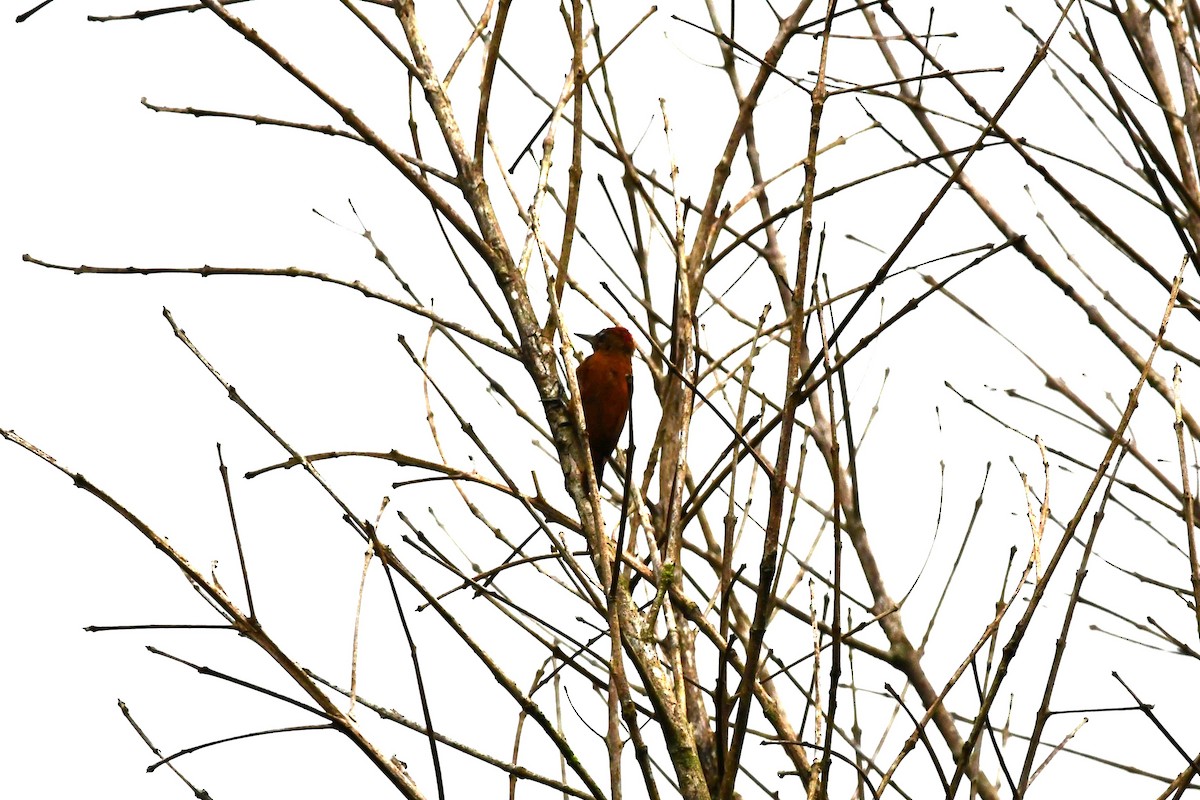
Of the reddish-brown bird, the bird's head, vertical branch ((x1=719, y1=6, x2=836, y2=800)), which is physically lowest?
vertical branch ((x1=719, y1=6, x2=836, y2=800))

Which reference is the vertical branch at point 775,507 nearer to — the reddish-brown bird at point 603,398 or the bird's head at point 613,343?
the reddish-brown bird at point 603,398

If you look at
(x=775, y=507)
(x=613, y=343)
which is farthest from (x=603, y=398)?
(x=775, y=507)

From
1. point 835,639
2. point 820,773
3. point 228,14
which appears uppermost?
point 228,14

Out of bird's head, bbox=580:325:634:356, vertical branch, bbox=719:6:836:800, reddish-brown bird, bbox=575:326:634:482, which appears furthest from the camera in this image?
bird's head, bbox=580:325:634:356

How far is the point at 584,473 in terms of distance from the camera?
2523 millimetres

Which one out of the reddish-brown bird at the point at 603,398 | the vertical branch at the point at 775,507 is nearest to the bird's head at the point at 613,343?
the reddish-brown bird at the point at 603,398

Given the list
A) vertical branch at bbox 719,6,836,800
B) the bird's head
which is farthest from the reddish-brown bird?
vertical branch at bbox 719,6,836,800

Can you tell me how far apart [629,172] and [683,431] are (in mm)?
1110

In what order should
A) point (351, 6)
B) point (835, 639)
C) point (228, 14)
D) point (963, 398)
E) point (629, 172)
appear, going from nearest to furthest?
point (835, 639) → point (228, 14) → point (351, 6) → point (629, 172) → point (963, 398)

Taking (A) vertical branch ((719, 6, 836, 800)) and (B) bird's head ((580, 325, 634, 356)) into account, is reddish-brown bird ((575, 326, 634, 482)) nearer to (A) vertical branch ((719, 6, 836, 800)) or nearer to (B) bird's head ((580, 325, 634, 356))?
(B) bird's head ((580, 325, 634, 356))

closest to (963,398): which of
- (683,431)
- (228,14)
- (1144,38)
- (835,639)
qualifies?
(1144,38)

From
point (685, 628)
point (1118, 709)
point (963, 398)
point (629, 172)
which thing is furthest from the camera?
point (963, 398)

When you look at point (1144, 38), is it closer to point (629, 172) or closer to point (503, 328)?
point (629, 172)

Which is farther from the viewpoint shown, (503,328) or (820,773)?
(503,328)
